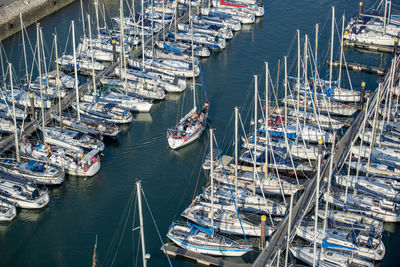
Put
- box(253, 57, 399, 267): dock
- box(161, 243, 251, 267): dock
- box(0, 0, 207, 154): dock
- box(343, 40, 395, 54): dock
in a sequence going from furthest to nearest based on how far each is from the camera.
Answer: box(343, 40, 395, 54): dock → box(0, 0, 207, 154): dock → box(161, 243, 251, 267): dock → box(253, 57, 399, 267): dock

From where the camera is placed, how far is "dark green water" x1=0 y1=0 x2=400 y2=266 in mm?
58438

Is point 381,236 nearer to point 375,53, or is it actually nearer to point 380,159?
point 380,159

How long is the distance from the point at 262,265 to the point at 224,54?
4530 cm

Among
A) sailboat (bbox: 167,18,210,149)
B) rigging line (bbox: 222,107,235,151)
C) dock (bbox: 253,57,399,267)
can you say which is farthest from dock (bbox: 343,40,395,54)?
sailboat (bbox: 167,18,210,149)

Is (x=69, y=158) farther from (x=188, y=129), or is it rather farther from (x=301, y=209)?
(x=301, y=209)

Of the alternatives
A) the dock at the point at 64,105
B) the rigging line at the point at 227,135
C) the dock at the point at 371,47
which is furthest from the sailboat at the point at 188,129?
the dock at the point at 371,47

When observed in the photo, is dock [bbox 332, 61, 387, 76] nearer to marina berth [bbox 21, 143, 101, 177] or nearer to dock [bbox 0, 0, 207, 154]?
dock [bbox 0, 0, 207, 154]

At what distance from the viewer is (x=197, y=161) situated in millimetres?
70312

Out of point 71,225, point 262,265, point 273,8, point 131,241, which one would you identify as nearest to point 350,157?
point 262,265

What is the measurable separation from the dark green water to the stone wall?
2.20m

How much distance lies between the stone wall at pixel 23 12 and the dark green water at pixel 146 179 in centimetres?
220

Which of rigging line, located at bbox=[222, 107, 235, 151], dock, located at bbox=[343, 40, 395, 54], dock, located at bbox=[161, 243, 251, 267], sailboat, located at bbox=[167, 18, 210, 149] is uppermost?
dock, located at bbox=[343, 40, 395, 54]

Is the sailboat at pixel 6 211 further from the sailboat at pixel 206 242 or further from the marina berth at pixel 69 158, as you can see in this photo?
the sailboat at pixel 206 242

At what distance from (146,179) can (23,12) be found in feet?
149
